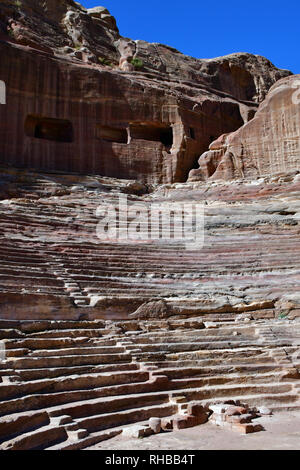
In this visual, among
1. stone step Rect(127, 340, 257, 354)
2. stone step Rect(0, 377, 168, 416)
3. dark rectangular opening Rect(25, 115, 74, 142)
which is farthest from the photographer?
dark rectangular opening Rect(25, 115, 74, 142)

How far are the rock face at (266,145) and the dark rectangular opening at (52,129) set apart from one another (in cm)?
561

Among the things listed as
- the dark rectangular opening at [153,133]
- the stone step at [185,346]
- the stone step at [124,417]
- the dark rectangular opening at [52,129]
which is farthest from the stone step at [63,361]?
the dark rectangular opening at [153,133]

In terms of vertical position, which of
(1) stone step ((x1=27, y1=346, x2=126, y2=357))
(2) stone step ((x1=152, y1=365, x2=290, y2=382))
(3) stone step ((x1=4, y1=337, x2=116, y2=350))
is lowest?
(2) stone step ((x1=152, y1=365, x2=290, y2=382))

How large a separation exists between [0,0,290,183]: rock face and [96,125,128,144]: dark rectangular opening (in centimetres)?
4

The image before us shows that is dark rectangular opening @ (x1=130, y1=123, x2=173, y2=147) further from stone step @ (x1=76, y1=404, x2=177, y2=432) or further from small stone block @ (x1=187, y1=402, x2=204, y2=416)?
small stone block @ (x1=187, y1=402, x2=204, y2=416)

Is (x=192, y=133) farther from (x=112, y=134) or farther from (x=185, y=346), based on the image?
(x=185, y=346)

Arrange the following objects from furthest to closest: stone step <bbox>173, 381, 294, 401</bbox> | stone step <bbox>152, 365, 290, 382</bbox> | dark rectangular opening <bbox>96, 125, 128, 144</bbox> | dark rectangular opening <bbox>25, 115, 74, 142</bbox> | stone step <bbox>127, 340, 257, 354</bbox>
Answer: dark rectangular opening <bbox>96, 125, 128, 144</bbox> < dark rectangular opening <bbox>25, 115, 74, 142</bbox> < stone step <bbox>127, 340, 257, 354</bbox> < stone step <bbox>152, 365, 290, 382</bbox> < stone step <bbox>173, 381, 294, 401</bbox>

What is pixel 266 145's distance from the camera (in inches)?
800

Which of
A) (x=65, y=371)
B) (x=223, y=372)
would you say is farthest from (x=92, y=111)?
(x=65, y=371)

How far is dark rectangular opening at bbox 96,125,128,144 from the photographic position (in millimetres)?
21517

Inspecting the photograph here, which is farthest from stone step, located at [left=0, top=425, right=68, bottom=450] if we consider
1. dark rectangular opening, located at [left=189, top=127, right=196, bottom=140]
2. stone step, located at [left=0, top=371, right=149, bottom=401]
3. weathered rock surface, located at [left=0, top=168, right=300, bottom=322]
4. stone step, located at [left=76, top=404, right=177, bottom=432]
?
dark rectangular opening, located at [left=189, top=127, right=196, bottom=140]

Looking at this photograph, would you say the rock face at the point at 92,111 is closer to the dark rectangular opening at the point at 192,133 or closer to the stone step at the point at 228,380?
the dark rectangular opening at the point at 192,133

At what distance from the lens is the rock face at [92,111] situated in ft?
65.9

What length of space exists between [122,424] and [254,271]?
6850 mm
